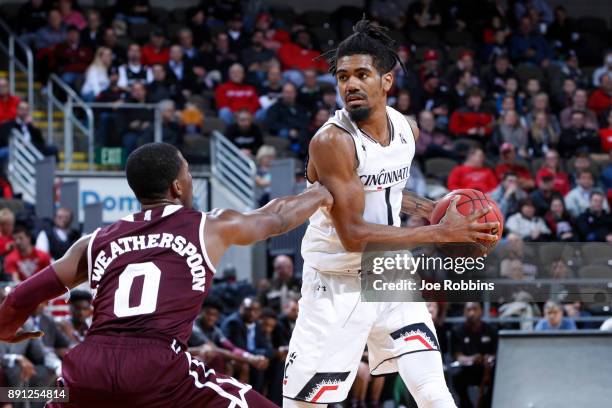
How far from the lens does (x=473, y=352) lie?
37.7ft

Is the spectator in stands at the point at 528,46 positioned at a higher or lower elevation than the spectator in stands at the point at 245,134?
higher

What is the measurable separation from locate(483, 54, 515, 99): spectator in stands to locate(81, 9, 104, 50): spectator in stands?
238 inches

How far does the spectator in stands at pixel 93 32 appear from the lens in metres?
16.4

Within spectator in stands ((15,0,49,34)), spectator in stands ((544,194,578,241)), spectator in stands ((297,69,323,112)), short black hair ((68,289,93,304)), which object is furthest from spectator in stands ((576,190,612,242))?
spectator in stands ((15,0,49,34))

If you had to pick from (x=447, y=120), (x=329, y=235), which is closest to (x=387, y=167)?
(x=329, y=235)

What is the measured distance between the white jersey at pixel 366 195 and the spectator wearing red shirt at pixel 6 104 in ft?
29.3

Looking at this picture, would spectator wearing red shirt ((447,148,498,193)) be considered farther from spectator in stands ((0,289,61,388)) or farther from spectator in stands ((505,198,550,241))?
spectator in stands ((0,289,61,388))

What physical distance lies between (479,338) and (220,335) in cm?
259

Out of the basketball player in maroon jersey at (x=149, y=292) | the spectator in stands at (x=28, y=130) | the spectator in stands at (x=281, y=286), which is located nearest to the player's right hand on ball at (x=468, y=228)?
the basketball player in maroon jersey at (x=149, y=292)

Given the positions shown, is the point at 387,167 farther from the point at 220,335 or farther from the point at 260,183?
the point at 260,183

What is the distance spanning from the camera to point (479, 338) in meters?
11.5

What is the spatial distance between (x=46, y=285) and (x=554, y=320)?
7271mm

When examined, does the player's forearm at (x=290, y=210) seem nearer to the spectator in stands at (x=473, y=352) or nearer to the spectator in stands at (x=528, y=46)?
the spectator in stands at (x=473, y=352)

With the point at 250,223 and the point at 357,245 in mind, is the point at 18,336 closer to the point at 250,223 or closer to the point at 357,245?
the point at 250,223
